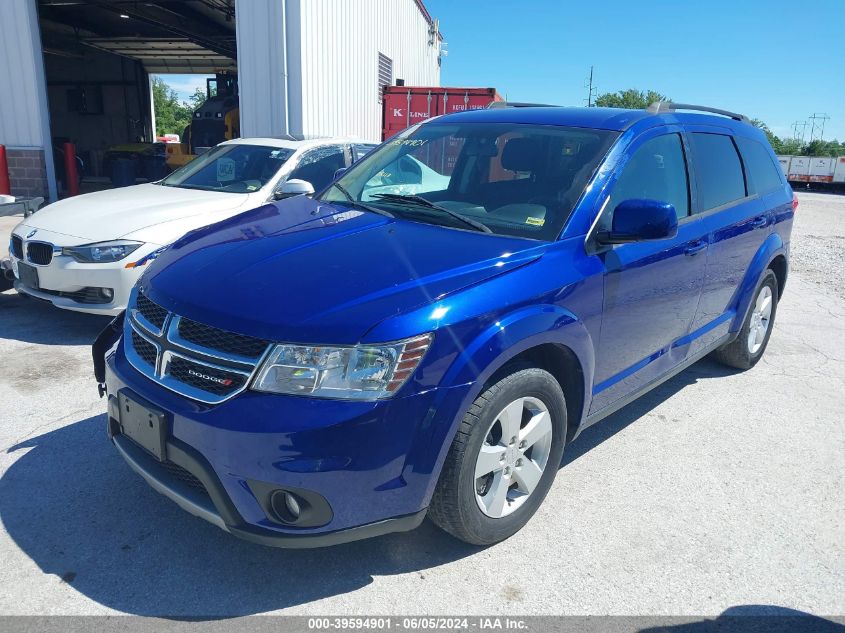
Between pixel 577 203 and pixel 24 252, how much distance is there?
4.51 meters

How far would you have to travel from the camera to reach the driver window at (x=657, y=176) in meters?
3.32

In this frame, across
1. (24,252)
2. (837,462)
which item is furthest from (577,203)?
(24,252)

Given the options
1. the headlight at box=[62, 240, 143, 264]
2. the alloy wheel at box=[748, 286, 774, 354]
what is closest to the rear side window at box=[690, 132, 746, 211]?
the alloy wheel at box=[748, 286, 774, 354]

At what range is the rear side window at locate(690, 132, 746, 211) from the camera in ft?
13.2

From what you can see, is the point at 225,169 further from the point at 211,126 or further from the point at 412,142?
the point at 211,126

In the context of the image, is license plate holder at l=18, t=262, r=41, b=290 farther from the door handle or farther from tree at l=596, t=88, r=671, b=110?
tree at l=596, t=88, r=671, b=110

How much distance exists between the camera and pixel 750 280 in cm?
467

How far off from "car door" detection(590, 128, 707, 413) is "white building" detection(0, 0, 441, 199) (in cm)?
897

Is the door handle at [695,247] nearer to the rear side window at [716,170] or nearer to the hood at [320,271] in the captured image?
the rear side window at [716,170]

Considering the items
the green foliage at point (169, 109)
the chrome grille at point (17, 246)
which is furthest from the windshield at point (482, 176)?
the green foliage at point (169, 109)

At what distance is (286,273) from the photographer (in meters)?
2.63

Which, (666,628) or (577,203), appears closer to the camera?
(666,628)

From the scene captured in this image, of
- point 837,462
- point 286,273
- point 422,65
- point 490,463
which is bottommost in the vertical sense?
point 837,462

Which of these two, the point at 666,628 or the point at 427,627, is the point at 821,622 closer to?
the point at 666,628
